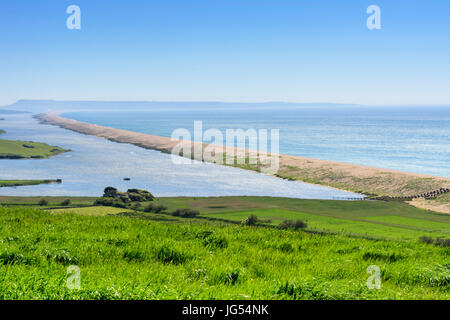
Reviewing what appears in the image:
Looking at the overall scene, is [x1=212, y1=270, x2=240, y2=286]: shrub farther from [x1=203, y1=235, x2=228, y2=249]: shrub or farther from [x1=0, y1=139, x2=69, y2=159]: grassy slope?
[x1=0, y1=139, x2=69, y2=159]: grassy slope

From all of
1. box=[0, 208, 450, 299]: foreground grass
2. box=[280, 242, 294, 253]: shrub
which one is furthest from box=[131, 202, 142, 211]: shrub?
box=[280, 242, 294, 253]: shrub

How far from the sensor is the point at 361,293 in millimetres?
8867

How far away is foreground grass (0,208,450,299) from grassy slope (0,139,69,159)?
525ft

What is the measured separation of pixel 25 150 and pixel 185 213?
11877 cm

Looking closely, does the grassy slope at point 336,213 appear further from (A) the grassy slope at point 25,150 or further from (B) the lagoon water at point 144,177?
(A) the grassy slope at point 25,150

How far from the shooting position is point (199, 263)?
11219 mm

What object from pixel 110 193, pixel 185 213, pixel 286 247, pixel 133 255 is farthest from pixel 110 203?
pixel 133 255

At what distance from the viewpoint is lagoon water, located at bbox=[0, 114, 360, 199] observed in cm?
10288

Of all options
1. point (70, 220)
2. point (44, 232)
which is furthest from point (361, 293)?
point (70, 220)

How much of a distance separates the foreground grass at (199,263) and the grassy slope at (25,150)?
6299 inches

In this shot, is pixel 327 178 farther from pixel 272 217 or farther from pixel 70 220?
pixel 70 220

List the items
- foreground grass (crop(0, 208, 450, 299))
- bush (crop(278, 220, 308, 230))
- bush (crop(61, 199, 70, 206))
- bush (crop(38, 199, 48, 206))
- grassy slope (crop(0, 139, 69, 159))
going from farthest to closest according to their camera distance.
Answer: grassy slope (crop(0, 139, 69, 159)) < bush (crop(38, 199, 48, 206)) < bush (crop(61, 199, 70, 206)) < bush (crop(278, 220, 308, 230)) < foreground grass (crop(0, 208, 450, 299))

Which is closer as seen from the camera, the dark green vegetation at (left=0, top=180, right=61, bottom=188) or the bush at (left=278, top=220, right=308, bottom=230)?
the bush at (left=278, top=220, right=308, bottom=230)

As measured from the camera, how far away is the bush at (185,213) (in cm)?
7347
